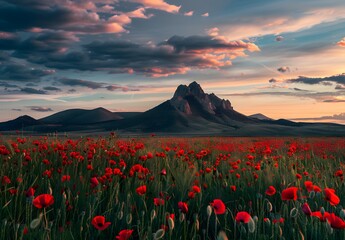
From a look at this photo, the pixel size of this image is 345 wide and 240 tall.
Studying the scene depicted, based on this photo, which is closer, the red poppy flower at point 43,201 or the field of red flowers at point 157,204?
the red poppy flower at point 43,201

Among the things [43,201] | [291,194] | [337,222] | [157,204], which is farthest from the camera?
[157,204]

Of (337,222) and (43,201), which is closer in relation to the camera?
(337,222)

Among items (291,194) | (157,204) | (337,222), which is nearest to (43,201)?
(157,204)

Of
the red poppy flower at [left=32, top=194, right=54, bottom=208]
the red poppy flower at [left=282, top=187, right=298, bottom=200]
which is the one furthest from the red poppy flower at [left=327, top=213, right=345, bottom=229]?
the red poppy flower at [left=32, top=194, right=54, bottom=208]

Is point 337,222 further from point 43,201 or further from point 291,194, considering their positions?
point 43,201

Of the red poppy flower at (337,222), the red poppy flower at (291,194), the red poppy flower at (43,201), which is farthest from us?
the red poppy flower at (291,194)

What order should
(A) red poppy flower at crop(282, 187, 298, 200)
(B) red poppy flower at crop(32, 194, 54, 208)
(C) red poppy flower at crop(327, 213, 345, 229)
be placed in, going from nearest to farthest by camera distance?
(C) red poppy flower at crop(327, 213, 345, 229) → (B) red poppy flower at crop(32, 194, 54, 208) → (A) red poppy flower at crop(282, 187, 298, 200)

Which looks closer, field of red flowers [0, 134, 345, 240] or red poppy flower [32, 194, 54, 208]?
red poppy flower [32, 194, 54, 208]

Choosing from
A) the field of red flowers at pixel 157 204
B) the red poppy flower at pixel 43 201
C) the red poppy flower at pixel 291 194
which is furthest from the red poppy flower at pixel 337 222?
the red poppy flower at pixel 43 201

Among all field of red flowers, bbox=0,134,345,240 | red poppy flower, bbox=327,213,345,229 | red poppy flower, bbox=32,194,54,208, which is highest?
red poppy flower, bbox=32,194,54,208

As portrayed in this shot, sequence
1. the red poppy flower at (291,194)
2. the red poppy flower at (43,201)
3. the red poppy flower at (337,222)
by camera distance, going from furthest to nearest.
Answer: the red poppy flower at (291,194) < the red poppy flower at (43,201) < the red poppy flower at (337,222)

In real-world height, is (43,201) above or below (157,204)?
above

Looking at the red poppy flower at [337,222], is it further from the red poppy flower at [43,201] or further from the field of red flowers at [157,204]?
the red poppy flower at [43,201]

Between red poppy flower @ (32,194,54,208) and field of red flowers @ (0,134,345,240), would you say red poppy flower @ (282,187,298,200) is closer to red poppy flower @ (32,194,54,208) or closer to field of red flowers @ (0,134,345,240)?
field of red flowers @ (0,134,345,240)
